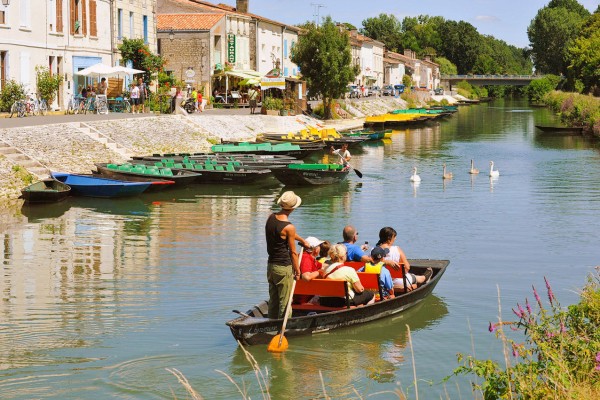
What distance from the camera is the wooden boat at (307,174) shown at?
112 ft

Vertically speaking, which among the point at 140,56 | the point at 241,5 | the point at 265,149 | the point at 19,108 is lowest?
the point at 265,149

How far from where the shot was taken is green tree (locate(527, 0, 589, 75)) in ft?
540

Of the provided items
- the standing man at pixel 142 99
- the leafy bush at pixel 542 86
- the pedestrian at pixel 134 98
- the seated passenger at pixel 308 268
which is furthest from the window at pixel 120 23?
the leafy bush at pixel 542 86

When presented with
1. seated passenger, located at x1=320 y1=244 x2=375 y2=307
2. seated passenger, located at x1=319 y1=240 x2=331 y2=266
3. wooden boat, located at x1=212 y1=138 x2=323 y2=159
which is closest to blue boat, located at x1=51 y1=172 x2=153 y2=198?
wooden boat, located at x1=212 y1=138 x2=323 y2=159

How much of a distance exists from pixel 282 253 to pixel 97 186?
60.9ft

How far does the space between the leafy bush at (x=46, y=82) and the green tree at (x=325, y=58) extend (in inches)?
1199

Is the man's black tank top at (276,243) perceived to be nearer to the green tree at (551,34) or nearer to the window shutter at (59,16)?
the window shutter at (59,16)

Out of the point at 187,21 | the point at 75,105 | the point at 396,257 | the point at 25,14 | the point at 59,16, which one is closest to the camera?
the point at 396,257

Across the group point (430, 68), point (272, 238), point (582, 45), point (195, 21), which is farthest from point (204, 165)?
point (430, 68)

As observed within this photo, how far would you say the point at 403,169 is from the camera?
4322 centimetres

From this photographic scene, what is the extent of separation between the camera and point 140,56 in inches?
2095

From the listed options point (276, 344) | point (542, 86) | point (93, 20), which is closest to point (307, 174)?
point (93, 20)

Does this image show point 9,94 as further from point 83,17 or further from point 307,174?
point 307,174

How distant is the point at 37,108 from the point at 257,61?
37.6 metres
